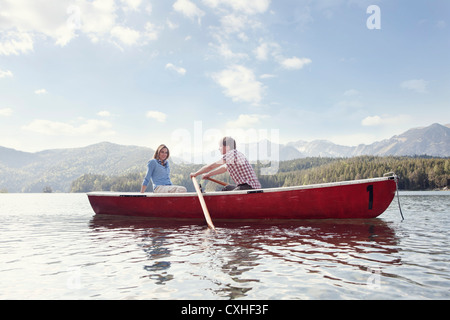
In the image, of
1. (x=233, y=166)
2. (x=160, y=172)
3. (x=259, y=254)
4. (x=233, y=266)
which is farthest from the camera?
(x=160, y=172)

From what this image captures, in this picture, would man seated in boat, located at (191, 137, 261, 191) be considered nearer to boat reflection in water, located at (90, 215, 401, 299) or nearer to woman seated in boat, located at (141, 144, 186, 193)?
boat reflection in water, located at (90, 215, 401, 299)

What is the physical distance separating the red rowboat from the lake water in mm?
1392

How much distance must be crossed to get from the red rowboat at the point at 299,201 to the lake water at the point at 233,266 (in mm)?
1392

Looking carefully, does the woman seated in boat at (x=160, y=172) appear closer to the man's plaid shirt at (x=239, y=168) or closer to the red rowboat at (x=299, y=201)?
the red rowboat at (x=299, y=201)

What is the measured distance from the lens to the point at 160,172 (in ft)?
38.4

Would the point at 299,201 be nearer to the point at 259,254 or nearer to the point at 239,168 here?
the point at 239,168

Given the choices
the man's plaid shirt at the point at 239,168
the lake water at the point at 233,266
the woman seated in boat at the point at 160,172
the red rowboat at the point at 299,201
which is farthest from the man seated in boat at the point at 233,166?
the lake water at the point at 233,266

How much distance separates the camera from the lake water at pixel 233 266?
372 cm

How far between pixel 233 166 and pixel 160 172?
3.32 metres

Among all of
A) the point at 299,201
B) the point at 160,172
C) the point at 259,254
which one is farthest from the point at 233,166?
the point at 259,254

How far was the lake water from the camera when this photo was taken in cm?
372

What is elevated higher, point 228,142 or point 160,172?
point 228,142
